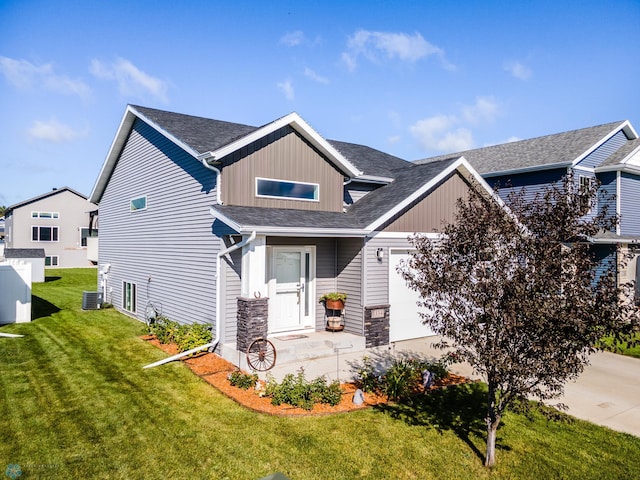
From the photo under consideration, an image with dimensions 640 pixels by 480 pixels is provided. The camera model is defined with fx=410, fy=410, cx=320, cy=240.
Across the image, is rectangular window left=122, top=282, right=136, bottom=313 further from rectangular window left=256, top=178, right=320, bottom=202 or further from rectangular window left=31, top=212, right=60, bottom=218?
rectangular window left=31, top=212, right=60, bottom=218

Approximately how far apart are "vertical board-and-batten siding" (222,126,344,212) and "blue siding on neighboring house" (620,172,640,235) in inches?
606

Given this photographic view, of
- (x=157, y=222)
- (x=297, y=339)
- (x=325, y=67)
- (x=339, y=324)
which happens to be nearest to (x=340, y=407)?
(x=297, y=339)

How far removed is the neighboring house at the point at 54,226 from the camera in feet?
123

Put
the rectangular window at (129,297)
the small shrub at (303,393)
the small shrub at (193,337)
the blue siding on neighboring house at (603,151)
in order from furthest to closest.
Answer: the blue siding on neighboring house at (603,151) → the rectangular window at (129,297) → the small shrub at (193,337) → the small shrub at (303,393)

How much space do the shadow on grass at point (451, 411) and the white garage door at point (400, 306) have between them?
145 inches

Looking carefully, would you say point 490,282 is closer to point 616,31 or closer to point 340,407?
point 340,407

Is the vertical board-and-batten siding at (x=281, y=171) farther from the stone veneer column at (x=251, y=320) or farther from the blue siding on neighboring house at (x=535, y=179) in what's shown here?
the blue siding on neighboring house at (x=535, y=179)

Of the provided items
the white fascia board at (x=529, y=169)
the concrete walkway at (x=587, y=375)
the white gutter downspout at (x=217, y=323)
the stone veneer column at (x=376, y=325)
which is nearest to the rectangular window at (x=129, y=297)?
the white gutter downspout at (x=217, y=323)

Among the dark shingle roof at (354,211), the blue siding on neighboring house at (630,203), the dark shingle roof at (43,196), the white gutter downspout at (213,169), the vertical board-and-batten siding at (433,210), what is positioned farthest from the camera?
the dark shingle roof at (43,196)

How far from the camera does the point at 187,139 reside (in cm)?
1160

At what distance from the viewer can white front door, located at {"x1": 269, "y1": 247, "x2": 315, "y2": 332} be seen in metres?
11.1

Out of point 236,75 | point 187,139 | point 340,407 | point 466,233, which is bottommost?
point 340,407

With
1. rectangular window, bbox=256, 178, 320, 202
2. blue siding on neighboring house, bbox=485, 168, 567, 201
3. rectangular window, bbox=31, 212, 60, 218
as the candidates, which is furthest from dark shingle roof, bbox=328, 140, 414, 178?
rectangular window, bbox=31, 212, 60, 218

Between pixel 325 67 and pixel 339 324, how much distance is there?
39.9 ft
